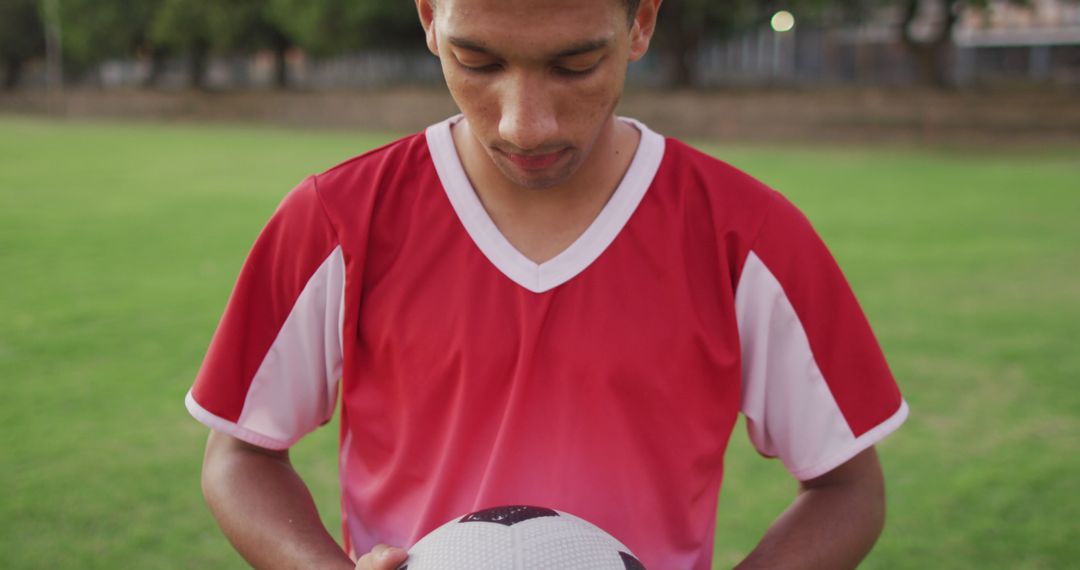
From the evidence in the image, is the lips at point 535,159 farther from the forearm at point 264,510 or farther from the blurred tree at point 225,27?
the blurred tree at point 225,27

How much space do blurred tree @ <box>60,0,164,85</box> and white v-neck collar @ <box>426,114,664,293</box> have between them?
43.4 metres

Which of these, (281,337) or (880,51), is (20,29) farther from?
(281,337)

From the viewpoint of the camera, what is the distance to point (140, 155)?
812 inches

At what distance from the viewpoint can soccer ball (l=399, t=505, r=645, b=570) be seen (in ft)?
4.85

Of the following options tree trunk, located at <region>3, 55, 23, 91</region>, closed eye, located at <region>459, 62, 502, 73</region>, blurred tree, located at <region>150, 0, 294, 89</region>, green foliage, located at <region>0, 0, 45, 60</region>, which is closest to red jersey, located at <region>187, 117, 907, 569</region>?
closed eye, located at <region>459, 62, 502, 73</region>

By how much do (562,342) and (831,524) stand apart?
0.51 m

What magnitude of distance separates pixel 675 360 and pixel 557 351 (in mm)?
174

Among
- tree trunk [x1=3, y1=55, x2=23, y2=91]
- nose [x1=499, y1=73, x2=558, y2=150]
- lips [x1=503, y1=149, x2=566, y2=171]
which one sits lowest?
tree trunk [x1=3, y1=55, x2=23, y2=91]

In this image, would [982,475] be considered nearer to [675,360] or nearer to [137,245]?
[675,360]

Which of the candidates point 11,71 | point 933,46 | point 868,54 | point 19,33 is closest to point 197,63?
point 19,33

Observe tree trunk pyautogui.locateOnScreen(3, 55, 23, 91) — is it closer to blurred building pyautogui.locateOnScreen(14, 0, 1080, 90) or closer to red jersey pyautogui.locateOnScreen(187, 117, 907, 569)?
blurred building pyautogui.locateOnScreen(14, 0, 1080, 90)

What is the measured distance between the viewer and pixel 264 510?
5.57ft

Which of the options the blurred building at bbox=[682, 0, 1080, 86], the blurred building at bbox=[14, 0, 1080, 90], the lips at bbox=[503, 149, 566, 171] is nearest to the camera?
the lips at bbox=[503, 149, 566, 171]

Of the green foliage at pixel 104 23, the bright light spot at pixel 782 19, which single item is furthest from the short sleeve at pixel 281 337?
the green foliage at pixel 104 23
